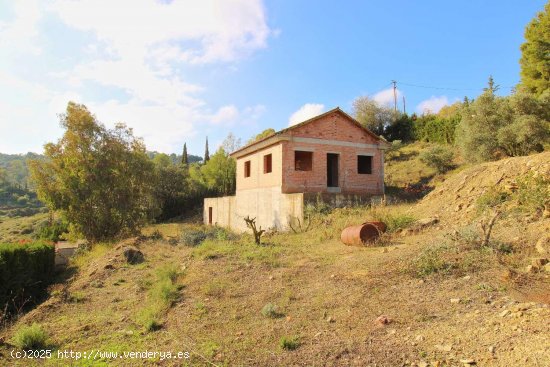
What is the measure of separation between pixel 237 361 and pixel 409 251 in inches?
186

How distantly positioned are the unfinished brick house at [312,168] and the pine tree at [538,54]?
1305 centimetres

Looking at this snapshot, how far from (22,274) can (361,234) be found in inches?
406

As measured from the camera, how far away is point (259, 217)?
1806 cm

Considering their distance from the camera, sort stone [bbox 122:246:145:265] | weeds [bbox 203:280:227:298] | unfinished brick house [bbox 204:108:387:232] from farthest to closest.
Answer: unfinished brick house [bbox 204:108:387:232], stone [bbox 122:246:145:265], weeds [bbox 203:280:227:298]

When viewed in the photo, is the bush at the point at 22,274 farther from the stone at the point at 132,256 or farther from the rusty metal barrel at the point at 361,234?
the rusty metal barrel at the point at 361,234

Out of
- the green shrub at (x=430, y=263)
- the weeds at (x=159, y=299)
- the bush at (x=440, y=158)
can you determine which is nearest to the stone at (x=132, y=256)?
the weeds at (x=159, y=299)

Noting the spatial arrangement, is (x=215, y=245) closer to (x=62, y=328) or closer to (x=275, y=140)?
(x=62, y=328)

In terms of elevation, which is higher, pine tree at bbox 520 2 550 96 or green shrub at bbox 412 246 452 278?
pine tree at bbox 520 2 550 96

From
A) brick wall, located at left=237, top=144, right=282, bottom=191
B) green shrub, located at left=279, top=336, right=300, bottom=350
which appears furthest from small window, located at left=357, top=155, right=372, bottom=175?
green shrub, located at left=279, top=336, right=300, bottom=350

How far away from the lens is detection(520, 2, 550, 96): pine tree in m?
22.5

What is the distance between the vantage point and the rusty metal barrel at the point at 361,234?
31.1 feet

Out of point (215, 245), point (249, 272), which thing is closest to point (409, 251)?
point (249, 272)

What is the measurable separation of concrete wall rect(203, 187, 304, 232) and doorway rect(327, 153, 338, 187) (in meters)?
3.41

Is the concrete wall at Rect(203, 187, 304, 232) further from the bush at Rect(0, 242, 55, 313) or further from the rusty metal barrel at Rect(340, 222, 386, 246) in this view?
the bush at Rect(0, 242, 55, 313)
